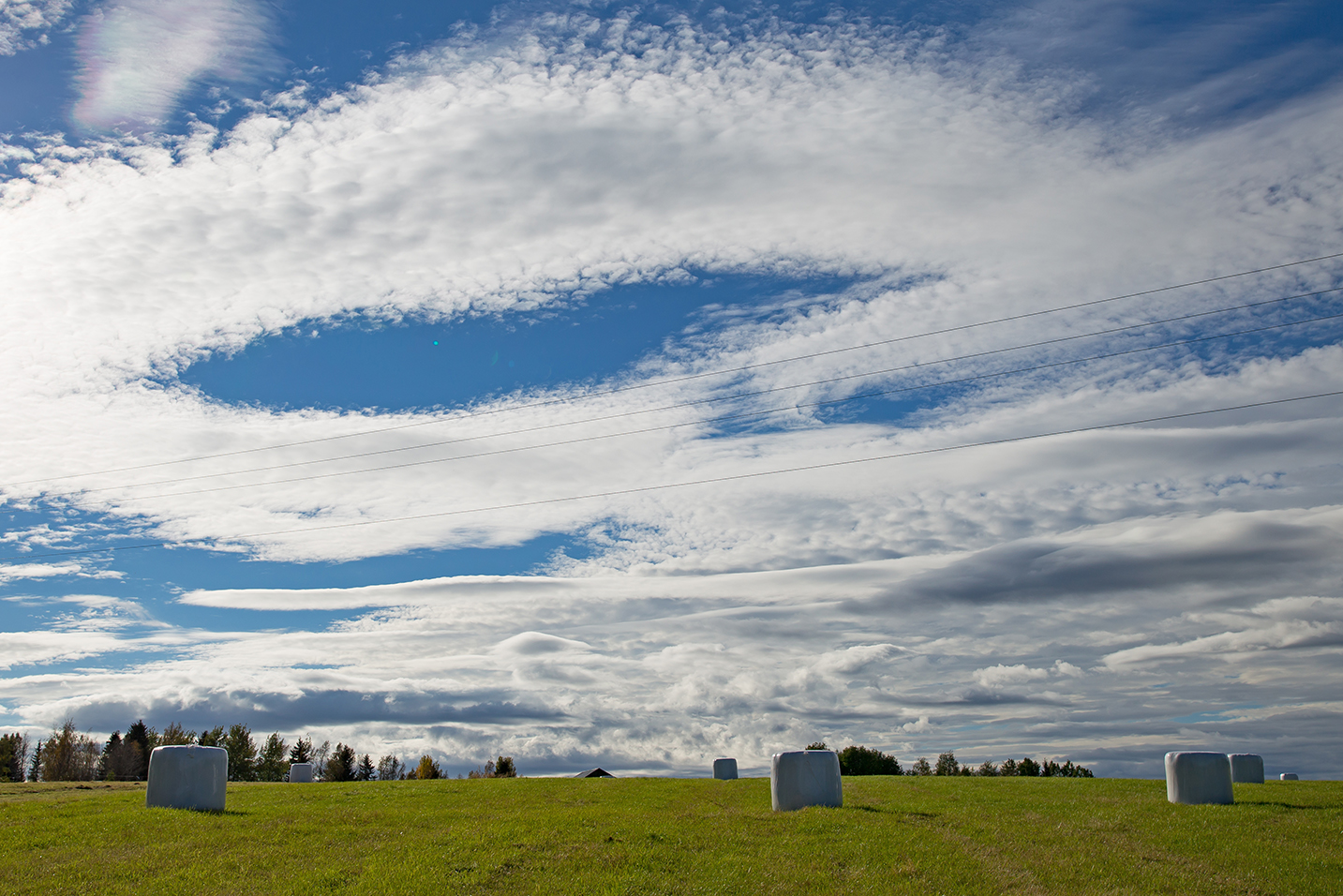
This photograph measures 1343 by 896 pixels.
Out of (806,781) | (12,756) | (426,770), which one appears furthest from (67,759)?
(806,781)

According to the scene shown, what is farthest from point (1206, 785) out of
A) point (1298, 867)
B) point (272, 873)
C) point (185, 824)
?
point (185, 824)

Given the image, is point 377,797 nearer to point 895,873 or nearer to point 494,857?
point 494,857

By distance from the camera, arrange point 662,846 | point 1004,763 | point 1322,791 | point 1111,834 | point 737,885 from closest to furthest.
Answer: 1. point 737,885
2. point 662,846
3. point 1111,834
4. point 1322,791
5. point 1004,763

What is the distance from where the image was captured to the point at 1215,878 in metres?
19.5

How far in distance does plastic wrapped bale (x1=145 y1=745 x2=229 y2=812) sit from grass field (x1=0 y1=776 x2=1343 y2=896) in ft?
2.82

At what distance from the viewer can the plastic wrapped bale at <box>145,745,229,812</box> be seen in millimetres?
28891

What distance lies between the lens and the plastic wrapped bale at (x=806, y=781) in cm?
3059

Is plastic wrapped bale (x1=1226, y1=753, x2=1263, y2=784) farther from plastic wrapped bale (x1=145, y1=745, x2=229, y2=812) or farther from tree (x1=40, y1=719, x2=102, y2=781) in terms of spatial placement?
tree (x1=40, y1=719, x2=102, y2=781)

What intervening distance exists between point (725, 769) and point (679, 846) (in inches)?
1316

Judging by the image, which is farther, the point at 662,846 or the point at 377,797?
the point at 377,797

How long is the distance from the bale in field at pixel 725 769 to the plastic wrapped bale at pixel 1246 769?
26328 millimetres

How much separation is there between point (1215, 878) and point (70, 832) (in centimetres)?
2675

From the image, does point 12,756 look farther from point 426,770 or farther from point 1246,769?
point 1246,769

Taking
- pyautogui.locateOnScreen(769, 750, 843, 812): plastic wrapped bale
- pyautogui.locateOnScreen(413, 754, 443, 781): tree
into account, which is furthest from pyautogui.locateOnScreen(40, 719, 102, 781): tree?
pyautogui.locateOnScreen(769, 750, 843, 812): plastic wrapped bale
